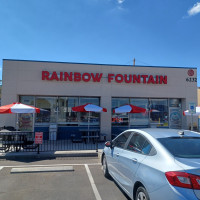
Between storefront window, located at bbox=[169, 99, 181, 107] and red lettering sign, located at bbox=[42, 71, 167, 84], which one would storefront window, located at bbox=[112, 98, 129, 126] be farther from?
storefront window, located at bbox=[169, 99, 181, 107]

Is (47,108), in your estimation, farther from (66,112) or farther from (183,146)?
(183,146)

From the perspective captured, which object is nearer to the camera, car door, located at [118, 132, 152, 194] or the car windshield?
the car windshield

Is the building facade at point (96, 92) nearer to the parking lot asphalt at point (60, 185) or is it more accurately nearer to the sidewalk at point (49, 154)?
the sidewalk at point (49, 154)

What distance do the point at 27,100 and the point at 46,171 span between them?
7934 millimetres

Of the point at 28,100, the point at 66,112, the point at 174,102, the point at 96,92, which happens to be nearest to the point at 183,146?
the point at 96,92

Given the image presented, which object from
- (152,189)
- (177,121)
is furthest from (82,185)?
(177,121)

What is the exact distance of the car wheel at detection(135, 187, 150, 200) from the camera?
3109mm

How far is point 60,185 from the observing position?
5141mm

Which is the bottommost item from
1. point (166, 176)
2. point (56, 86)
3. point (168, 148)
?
point (166, 176)

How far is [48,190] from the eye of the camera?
15.8ft

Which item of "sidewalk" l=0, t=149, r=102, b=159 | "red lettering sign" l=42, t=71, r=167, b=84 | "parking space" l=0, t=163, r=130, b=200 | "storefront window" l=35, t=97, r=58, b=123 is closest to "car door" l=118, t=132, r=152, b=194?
"parking space" l=0, t=163, r=130, b=200

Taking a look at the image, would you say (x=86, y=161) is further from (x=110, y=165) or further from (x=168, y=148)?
(x=168, y=148)

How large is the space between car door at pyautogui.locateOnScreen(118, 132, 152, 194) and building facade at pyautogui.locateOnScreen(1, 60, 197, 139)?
9012mm

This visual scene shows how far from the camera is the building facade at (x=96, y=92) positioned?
42.0ft
